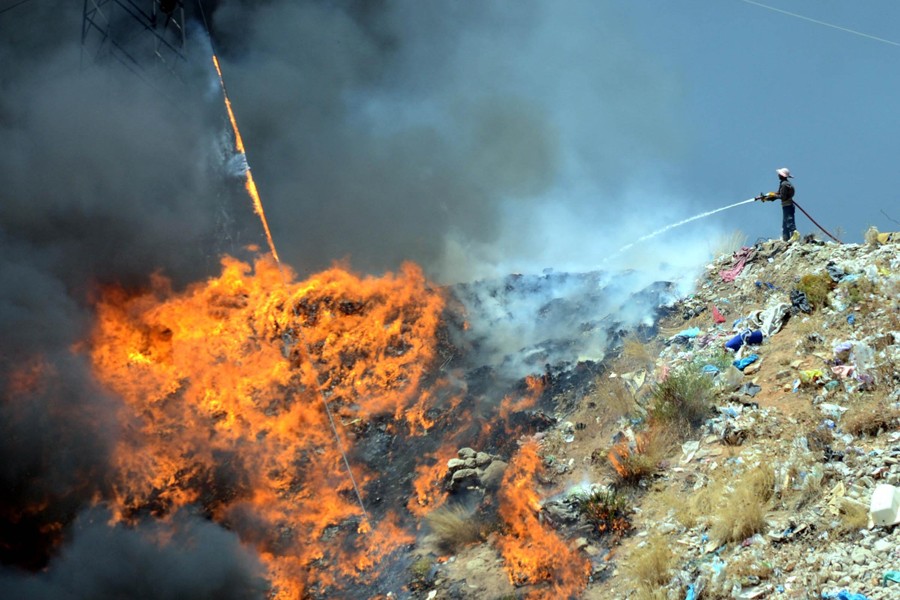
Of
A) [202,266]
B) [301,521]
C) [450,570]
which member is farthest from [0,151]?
[450,570]

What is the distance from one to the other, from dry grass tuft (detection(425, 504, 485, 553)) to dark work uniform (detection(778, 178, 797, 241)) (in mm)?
7144

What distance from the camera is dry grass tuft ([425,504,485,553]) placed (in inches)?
308

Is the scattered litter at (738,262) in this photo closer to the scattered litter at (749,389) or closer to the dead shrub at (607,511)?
the scattered litter at (749,389)

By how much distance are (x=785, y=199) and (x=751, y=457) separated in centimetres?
587

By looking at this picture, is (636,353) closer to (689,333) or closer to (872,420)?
(689,333)

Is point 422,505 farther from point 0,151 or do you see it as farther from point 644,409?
point 0,151

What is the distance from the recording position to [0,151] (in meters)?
10.4

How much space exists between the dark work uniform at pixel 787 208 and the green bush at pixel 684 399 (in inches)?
165

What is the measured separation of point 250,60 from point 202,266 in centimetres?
964

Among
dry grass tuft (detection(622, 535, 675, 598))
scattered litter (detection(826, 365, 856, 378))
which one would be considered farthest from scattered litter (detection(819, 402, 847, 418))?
dry grass tuft (detection(622, 535, 675, 598))

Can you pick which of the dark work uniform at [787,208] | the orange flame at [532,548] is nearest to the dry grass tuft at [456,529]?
the orange flame at [532,548]

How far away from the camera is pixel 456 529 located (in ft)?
25.8

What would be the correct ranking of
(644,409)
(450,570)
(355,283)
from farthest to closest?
(355,283) → (644,409) → (450,570)

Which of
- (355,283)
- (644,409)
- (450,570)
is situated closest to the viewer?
(450,570)
